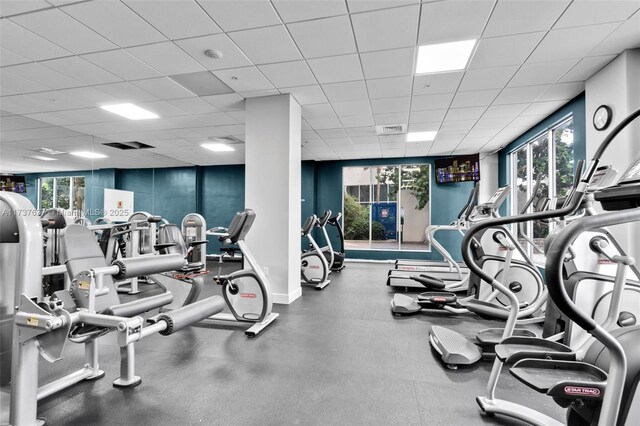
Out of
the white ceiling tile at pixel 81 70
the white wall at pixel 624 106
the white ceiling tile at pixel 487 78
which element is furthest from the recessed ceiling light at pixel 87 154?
the white wall at pixel 624 106

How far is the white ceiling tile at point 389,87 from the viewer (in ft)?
12.5

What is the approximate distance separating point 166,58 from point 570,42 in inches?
164

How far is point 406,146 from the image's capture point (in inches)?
286

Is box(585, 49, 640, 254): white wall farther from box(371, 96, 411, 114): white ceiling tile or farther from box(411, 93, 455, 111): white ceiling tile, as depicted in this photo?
box(371, 96, 411, 114): white ceiling tile

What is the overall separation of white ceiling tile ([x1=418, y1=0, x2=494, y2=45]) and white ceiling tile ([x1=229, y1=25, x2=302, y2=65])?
126cm

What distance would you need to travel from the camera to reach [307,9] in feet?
8.26

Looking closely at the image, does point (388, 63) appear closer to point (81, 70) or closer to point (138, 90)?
point (138, 90)

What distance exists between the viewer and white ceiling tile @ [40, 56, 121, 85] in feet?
11.0

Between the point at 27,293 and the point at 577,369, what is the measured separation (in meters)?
2.78

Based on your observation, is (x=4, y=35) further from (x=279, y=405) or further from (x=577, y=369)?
(x=577, y=369)

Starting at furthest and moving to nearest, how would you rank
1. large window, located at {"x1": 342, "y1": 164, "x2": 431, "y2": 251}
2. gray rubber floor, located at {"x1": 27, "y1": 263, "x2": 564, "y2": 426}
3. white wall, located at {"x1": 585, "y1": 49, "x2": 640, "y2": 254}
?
large window, located at {"x1": 342, "y1": 164, "x2": 431, "y2": 251} < white wall, located at {"x1": 585, "y1": 49, "x2": 640, "y2": 254} < gray rubber floor, located at {"x1": 27, "y1": 263, "x2": 564, "y2": 426}

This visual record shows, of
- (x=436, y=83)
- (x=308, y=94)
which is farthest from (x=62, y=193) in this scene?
(x=436, y=83)

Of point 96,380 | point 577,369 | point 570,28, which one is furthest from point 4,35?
point 570,28

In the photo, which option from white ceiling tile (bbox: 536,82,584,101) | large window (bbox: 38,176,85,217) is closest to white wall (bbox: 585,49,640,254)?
white ceiling tile (bbox: 536,82,584,101)
